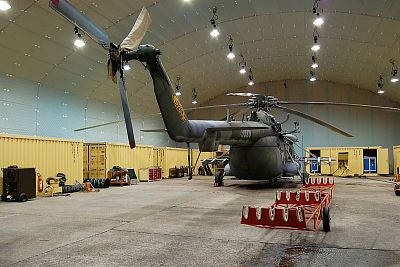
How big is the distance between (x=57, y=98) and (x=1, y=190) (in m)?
6.68

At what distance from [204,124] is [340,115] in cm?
2359

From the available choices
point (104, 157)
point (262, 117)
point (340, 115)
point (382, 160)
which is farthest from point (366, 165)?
point (104, 157)

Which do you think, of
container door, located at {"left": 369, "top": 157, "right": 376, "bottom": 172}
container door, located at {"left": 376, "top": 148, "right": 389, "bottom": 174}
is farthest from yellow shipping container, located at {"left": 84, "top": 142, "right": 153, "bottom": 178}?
container door, located at {"left": 376, "top": 148, "right": 389, "bottom": 174}

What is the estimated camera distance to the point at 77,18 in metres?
5.30

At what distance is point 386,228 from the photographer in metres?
6.43

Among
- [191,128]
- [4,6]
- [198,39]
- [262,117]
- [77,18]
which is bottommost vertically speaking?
[191,128]

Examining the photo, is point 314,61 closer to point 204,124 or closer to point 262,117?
point 262,117

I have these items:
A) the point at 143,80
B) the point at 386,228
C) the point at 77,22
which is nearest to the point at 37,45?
the point at 143,80

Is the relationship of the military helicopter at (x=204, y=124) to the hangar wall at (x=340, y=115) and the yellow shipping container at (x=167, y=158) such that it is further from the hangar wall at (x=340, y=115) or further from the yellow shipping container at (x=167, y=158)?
the hangar wall at (x=340, y=115)

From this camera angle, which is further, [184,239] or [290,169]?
[290,169]

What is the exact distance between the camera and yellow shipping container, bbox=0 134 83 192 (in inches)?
487

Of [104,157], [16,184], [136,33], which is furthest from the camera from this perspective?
[104,157]

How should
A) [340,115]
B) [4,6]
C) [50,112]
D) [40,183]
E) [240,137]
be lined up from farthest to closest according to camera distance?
[340,115], [50,112], [40,183], [240,137], [4,6]

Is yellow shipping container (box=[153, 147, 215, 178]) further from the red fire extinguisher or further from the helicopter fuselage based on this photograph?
the red fire extinguisher
